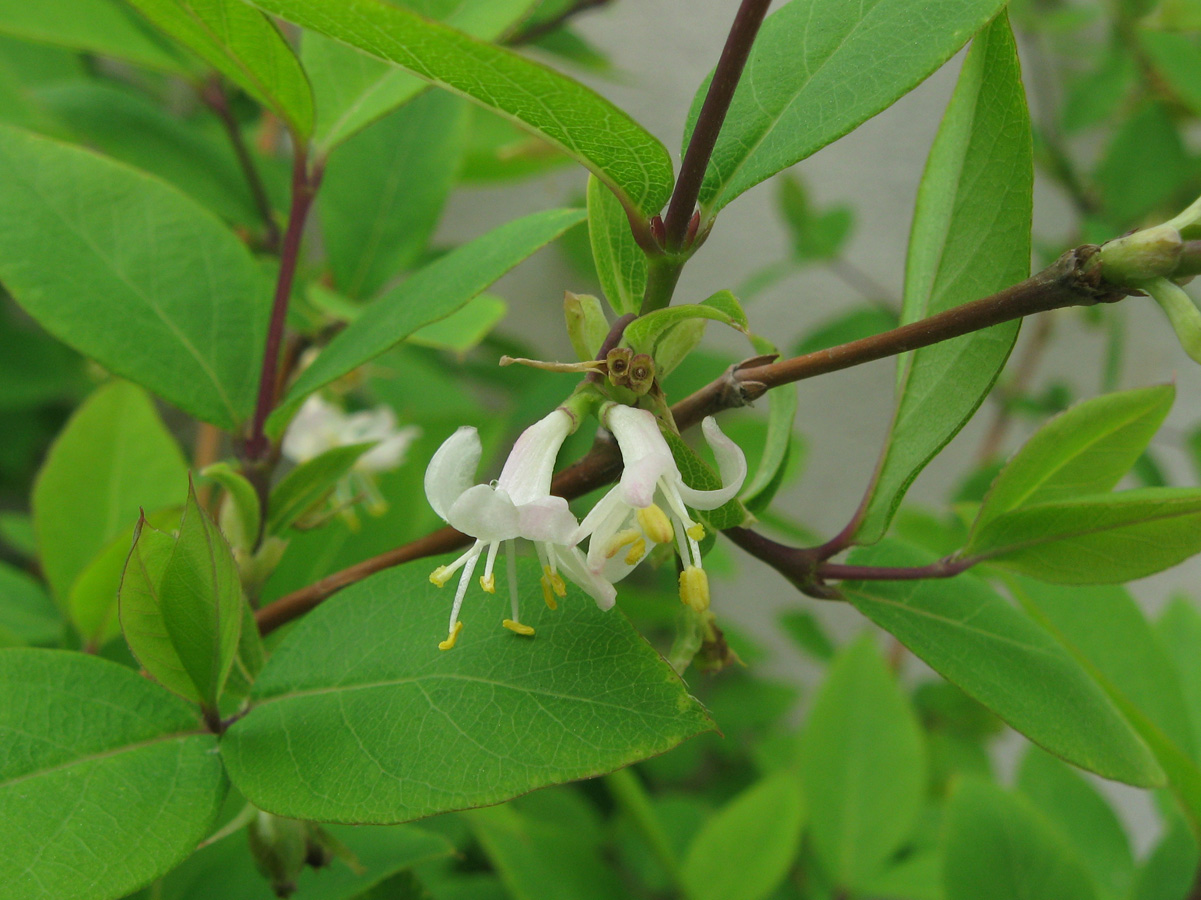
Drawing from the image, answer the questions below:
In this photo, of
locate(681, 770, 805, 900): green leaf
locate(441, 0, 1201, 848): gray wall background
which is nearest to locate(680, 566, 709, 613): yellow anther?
locate(681, 770, 805, 900): green leaf

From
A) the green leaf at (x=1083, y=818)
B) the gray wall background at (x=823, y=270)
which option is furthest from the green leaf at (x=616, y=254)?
the gray wall background at (x=823, y=270)

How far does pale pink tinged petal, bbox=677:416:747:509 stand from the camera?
0.90 ft

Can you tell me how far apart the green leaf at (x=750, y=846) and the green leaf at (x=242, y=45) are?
58 cm

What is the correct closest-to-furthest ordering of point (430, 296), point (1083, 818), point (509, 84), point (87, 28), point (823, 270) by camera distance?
point (509, 84)
point (430, 296)
point (87, 28)
point (1083, 818)
point (823, 270)

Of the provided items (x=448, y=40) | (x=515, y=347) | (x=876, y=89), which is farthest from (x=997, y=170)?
(x=515, y=347)

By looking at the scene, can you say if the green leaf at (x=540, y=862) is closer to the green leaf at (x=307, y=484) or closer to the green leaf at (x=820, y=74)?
the green leaf at (x=307, y=484)

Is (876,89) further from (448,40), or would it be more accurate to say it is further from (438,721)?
(438,721)

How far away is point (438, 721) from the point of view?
0.28 meters

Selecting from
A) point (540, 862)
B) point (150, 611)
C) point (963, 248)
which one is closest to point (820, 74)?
point (963, 248)

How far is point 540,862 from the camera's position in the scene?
0.63m

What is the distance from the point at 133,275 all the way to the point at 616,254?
24cm

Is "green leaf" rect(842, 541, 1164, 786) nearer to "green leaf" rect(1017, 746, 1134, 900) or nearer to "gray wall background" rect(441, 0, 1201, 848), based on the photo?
"green leaf" rect(1017, 746, 1134, 900)

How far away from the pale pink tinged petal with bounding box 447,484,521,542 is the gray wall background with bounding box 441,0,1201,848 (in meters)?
1.23

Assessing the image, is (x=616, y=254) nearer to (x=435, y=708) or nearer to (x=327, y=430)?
(x=435, y=708)
